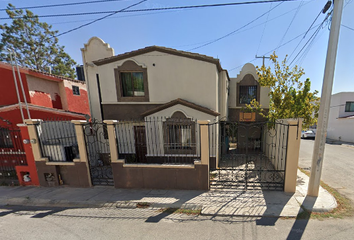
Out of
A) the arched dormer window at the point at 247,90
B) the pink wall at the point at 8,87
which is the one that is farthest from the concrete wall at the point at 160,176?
the arched dormer window at the point at 247,90

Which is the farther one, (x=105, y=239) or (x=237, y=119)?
(x=237, y=119)

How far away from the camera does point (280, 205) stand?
3.80 metres

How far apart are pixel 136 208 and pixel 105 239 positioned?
1121mm

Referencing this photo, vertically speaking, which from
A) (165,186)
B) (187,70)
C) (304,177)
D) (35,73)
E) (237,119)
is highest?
(35,73)

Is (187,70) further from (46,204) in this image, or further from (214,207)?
(46,204)

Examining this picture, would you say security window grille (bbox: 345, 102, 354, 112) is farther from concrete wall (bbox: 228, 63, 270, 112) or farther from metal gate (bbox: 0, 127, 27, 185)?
metal gate (bbox: 0, 127, 27, 185)

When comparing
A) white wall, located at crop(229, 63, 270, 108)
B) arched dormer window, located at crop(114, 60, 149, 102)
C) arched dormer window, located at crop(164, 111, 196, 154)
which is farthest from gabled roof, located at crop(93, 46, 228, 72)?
white wall, located at crop(229, 63, 270, 108)

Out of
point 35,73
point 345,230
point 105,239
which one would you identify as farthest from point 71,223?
point 35,73

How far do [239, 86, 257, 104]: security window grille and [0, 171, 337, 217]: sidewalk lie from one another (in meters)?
6.60

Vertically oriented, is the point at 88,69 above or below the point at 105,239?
above

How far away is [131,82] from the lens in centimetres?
Answer: 732

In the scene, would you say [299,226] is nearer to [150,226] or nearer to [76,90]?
[150,226]

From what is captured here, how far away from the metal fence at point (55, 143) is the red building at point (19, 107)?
54 centimetres

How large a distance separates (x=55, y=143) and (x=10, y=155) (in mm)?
3859
